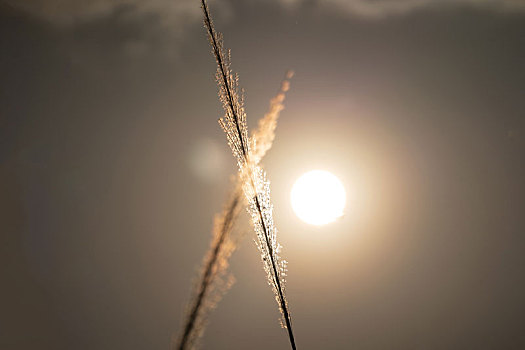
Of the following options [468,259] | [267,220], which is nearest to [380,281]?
[468,259]

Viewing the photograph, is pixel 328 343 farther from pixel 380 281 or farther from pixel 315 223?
pixel 315 223

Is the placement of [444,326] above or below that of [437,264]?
below

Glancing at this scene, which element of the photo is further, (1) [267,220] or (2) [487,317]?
(2) [487,317]

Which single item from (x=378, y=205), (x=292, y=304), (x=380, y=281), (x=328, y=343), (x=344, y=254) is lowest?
(x=328, y=343)

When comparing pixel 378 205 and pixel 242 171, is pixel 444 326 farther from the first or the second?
pixel 242 171

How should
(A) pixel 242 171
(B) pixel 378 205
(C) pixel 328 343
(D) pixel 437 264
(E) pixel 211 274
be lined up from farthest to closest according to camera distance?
(B) pixel 378 205 < (D) pixel 437 264 < (C) pixel 328 343 < (A) pixel 242 171 < (E) pixel 211 274

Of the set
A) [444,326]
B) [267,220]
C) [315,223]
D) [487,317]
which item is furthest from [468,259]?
[267,220]

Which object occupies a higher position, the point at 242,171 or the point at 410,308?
the point at 242,171

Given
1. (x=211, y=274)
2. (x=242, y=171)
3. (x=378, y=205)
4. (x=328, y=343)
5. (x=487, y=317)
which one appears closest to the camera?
(x=211, y=274)

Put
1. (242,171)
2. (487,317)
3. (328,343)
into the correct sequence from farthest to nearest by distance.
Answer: (487,317) < (328,343) < (242,171)

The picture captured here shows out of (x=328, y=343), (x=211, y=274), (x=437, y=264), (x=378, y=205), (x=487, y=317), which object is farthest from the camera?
(x=378, y=205)
